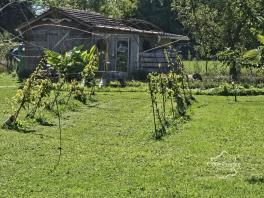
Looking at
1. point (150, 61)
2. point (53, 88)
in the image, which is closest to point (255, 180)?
point (53, 88)

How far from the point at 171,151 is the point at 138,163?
1315mm

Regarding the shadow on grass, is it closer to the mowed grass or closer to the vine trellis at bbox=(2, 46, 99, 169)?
the mowed grass

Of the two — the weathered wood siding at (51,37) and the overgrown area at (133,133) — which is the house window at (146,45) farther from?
the overgrown area at (133,133)

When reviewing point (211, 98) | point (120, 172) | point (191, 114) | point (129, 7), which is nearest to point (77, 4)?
point (129, 7)

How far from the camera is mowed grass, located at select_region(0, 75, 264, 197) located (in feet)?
25.7

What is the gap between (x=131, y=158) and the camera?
9.88 meters

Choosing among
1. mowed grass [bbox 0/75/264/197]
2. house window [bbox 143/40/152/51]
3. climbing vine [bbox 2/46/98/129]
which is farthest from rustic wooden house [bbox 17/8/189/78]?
mowed grass [bbox 0/75/264/197]

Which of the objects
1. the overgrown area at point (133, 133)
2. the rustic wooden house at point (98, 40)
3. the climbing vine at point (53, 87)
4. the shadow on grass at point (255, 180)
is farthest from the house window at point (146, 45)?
the shadow on grass at point (255, 180)

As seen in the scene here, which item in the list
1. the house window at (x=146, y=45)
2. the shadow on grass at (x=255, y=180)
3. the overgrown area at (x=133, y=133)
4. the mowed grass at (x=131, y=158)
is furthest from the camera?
the house window at (x=146, y=45)

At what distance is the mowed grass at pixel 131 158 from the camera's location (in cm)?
785

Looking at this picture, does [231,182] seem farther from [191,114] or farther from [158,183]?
[191,114]

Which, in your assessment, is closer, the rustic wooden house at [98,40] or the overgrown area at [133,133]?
the overgrown area at [133,133]

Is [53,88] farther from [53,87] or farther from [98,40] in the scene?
[98,40]

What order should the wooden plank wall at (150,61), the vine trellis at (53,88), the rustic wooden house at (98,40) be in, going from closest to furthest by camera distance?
the vine trellis at (53,88)
the rustic wooden house at (98,40)
the wooden plank wall at (150,61)
